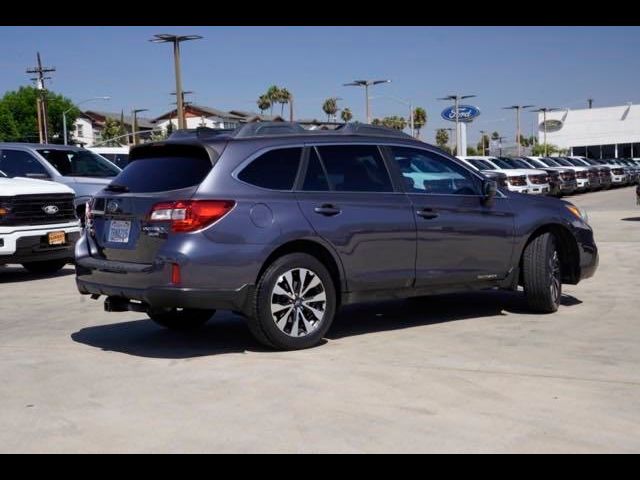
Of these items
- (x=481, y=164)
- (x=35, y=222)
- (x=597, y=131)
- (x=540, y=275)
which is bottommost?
(x=540, y=275)

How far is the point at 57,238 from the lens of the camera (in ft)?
38.8

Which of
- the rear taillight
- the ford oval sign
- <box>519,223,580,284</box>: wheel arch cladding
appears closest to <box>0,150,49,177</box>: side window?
the rear taillight

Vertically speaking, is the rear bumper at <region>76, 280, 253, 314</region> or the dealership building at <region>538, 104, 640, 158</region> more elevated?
the dealership building at <region>538, 104, 640, 158</region>

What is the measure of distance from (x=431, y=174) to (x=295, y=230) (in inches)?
67.7

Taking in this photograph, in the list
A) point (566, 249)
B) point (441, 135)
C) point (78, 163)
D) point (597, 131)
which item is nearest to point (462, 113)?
point (597, 131)

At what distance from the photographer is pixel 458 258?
7.59 metres

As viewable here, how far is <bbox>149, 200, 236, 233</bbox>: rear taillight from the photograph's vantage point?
6238mm

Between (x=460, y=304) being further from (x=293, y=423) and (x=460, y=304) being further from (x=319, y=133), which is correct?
(x=293, y=423)

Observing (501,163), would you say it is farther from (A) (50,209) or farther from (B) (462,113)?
(B) (462,113)

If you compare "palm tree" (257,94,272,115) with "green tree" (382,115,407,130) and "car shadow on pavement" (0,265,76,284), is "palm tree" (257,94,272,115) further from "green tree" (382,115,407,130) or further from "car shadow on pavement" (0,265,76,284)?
"car shadow on pavement" (0,265,76,284)

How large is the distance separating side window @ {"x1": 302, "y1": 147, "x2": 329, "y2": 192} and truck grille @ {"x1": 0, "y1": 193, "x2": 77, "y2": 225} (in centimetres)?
592

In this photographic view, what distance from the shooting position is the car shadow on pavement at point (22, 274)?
12.0 meters
